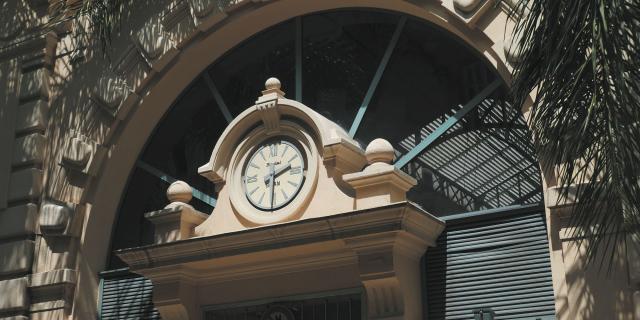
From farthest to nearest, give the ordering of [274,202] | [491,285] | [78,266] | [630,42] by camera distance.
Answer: [78,266] → [274,202] → [491,285] → [630,42]

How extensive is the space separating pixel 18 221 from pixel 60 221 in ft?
2.51

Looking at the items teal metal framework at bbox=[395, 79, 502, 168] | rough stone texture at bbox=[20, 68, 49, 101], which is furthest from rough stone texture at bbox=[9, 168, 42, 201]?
teal metal framework at bbox=[395, 79, 502, 168]

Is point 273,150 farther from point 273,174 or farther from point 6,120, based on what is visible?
point 6,120

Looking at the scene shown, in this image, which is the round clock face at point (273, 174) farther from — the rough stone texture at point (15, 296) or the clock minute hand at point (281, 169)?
the rough stone texture at point (15, 296)

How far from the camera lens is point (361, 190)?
11453 millimetres

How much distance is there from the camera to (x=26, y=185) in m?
14.7

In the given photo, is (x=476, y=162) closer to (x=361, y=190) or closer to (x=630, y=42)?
(x=361, y=190)

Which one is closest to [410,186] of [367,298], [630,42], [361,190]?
[361,190]

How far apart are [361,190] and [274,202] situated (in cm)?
129

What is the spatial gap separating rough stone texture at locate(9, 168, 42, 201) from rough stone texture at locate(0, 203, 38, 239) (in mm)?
168

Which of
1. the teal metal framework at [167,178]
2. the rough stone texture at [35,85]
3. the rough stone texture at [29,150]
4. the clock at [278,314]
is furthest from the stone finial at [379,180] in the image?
the rough stone texture at [35,85]

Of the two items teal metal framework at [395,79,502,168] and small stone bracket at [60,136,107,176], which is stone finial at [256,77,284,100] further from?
small stone bracket at [60,136,107,176]

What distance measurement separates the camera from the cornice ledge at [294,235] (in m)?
11.0

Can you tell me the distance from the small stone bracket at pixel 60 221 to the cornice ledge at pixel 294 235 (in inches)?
84.1
